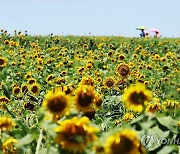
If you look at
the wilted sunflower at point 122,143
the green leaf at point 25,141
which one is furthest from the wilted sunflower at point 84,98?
the wilted sunflower at point 122,143

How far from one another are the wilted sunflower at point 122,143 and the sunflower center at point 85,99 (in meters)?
0.77

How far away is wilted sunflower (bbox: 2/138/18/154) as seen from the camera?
2.73m

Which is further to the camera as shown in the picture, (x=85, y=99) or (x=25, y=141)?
(x=85, y=99)

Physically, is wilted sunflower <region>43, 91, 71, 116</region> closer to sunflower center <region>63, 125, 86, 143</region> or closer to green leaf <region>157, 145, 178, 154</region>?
sunflower center <region>63, 125, 86, 143</region>

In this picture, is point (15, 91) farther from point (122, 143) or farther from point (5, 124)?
point (122, 143)

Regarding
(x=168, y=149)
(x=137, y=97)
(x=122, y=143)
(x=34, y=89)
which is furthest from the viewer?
(x=34, y=89)

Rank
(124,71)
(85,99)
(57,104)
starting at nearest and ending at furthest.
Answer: (57,104)
(85,99)
(124,71)

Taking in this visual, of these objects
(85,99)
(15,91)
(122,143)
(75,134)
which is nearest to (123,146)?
(122,143)

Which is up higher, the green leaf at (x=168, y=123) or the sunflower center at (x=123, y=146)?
the sunflower center at (x=123, y=146)

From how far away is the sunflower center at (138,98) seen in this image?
2.74 m

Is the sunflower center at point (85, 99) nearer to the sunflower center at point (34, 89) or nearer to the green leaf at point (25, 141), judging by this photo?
the green leaf at point (25, 141)

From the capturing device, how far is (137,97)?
2777mm

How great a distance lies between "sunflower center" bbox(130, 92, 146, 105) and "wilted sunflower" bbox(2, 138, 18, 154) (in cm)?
66

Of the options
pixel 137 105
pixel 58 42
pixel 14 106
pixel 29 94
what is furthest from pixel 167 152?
pixel 58 42
